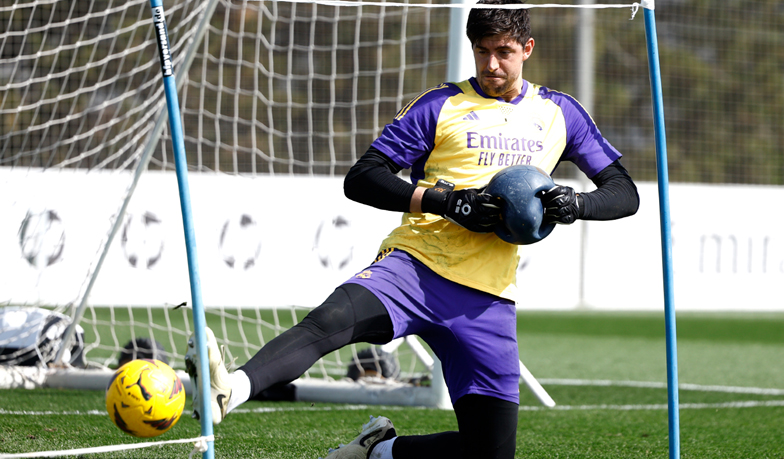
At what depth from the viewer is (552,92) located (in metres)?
3.53

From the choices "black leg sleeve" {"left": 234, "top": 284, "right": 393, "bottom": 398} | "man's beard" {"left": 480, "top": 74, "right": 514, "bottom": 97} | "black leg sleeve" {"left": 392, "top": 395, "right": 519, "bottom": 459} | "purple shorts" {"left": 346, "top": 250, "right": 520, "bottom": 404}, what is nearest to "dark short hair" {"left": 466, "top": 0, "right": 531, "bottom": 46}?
"man's beard" {"left": 480, "top": 74, "right": 514, "bottom": 97}

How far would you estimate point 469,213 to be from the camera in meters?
3.01

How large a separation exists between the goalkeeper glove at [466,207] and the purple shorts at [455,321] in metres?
0.25

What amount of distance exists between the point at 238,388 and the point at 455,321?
84 cm

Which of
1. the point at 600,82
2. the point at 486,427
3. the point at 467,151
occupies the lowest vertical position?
the point at 600,82

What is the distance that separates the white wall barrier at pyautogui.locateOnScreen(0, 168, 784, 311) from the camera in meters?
7.71

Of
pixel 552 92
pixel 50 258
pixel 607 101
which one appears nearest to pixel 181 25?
pixel 50 258

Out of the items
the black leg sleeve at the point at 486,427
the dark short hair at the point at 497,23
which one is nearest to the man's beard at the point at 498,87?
the dark short hair at the point at 497,23

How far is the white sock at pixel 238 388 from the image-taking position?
2719mm

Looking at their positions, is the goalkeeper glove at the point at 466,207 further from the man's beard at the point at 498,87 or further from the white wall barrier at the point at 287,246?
the white wall barrier at the point at 287,246

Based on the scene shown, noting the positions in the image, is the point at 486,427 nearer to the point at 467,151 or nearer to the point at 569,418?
the point at 467,151

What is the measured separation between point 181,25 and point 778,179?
55.5 feet

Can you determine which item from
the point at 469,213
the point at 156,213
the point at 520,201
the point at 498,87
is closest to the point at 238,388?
the point at 469,213

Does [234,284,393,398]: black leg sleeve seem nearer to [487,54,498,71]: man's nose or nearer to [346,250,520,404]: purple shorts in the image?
[346,250,520,404]: purple shorts
